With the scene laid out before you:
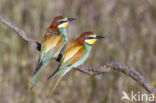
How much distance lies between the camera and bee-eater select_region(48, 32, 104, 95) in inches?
90.7

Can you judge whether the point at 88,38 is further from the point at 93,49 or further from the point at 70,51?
the point at 93,49

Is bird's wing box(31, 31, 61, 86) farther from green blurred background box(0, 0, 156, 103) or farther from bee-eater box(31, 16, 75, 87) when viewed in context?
green blurred background box(0, 0, 156, 103)

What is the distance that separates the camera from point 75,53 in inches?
93.9

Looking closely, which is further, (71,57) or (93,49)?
(93,49)

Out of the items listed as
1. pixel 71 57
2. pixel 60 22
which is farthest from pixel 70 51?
pixel 60 22

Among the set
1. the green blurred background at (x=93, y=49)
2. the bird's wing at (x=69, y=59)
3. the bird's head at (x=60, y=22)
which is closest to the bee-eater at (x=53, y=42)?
the bird's head at (x=60, y=22)

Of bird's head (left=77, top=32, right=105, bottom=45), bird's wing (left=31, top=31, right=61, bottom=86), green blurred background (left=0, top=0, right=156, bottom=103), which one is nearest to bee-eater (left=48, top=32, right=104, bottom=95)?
bird's head (left=77, top=32, right=105, bottom=45)

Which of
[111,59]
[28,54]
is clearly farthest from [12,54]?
[111,59]

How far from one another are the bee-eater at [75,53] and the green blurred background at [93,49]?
25.3 inches

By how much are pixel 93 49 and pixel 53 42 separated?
1869mm

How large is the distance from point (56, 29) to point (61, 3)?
3.22 metres

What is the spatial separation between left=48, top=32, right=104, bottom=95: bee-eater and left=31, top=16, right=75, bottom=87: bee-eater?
0.16 m

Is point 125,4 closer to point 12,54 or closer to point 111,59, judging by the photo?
point 111,59

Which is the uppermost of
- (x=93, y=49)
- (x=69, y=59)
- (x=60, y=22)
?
(x=60, y=22)
